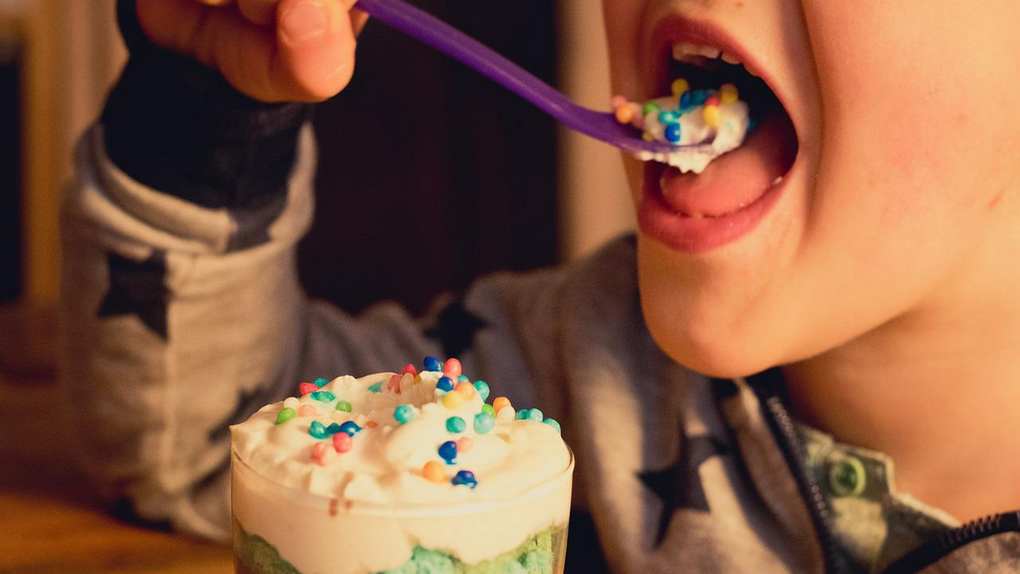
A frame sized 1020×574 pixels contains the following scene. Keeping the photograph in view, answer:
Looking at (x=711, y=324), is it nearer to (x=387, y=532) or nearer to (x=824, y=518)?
(x=824, y=518)

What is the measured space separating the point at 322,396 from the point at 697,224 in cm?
26

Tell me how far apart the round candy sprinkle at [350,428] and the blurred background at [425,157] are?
1.53m

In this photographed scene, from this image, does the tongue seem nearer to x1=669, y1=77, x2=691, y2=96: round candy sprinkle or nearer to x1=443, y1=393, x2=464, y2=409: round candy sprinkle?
x1=669, y1=77, x2=691, y2=96: round candy sprinkle

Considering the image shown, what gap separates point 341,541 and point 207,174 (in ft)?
1.40

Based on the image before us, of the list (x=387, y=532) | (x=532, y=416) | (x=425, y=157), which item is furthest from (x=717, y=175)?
(x=425, y=157)

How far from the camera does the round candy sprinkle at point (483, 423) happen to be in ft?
1.69

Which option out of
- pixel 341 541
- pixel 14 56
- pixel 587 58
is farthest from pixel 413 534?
pixel 14 56

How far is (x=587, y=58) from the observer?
2053 millimetres

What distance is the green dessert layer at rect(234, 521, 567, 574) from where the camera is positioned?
465 mm

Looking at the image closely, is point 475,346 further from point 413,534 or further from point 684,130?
point 413,534

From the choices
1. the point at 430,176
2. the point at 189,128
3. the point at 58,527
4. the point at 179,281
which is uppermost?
the point at 189,128

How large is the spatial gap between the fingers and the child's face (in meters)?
0.18

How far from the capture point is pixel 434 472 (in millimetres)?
473

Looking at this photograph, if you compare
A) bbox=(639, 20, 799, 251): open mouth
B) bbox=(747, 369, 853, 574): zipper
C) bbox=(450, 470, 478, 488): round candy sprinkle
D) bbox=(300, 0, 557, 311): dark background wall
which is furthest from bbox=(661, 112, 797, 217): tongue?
bbox=(300, 0, 557, 311): dark background wall
